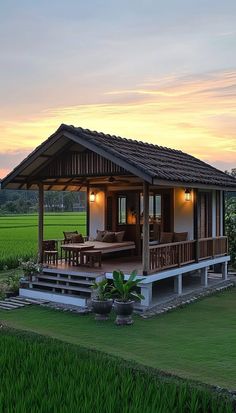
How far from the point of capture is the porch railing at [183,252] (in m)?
12.2

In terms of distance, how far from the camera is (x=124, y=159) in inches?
449

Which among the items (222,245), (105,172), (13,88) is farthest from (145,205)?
(13,88)

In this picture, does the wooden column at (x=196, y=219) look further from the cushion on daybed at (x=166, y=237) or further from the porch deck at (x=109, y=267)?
the porch deck at (x=109, y=267)

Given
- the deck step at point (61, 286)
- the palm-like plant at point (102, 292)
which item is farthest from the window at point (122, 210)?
the palm-like plant at point (102, 292)

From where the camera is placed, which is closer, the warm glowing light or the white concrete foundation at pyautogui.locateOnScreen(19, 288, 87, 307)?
the white concrete foundation at pyautogui.locateOnScreen(19, 288, 87, 307)

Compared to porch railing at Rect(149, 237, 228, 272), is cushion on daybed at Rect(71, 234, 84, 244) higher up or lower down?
higher up

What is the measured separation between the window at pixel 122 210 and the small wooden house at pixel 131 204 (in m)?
0.04

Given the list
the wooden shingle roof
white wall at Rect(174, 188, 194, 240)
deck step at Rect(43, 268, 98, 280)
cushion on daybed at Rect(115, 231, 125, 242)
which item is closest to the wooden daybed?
cushion on daybed at Rect(115, 231, 125, 242)

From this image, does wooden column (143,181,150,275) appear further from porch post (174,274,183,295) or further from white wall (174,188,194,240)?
white wall (174,188,194,240)

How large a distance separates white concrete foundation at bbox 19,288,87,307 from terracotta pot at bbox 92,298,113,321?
1134mm

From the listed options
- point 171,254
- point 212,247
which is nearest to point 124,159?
point 171,254

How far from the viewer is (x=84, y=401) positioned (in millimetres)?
5129

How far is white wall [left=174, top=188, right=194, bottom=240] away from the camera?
15.3 m

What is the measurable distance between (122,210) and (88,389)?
1154 cm
